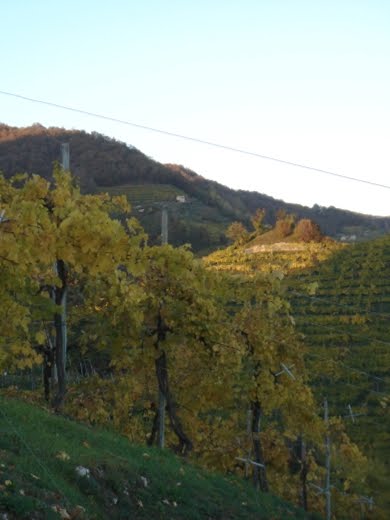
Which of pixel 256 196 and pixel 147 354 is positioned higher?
pixel 256 196

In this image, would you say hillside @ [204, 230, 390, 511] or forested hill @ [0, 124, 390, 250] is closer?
hillside @ [204, 230, 390, 511]

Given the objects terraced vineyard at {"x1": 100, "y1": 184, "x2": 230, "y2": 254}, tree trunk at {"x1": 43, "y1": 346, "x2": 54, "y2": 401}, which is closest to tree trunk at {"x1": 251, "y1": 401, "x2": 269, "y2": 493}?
tree trunk at {"x1": 43, "y1": 346, "x2": 54, "y2": 401}

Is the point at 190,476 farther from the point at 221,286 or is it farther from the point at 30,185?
the point at 30,185

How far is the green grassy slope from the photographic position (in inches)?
264

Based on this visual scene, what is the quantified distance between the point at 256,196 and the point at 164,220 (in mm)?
91288

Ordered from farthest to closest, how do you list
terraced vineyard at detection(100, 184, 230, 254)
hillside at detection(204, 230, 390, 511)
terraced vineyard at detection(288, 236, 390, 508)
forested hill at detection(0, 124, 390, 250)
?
terraced vineyard at detection(100, 184, 230, 254), forested hill at detection(0, 124, 390, 250), terraced vineyard at detection(288, 236, 390, 508), hillside at detection(204, 230, 390, 511)

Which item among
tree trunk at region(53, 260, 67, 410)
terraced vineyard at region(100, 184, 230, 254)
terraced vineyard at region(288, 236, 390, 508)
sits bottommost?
terraced vineyard at region(288, 236, 390, 508)

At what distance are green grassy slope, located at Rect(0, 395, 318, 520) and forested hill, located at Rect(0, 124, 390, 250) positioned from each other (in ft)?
113

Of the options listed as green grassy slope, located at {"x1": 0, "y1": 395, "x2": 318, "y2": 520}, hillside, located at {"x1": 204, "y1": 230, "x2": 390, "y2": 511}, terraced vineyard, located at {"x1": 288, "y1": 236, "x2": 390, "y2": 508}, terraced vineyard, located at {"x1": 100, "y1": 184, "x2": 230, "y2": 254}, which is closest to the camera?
green grassy slope, located at {"x1": 0, "y1": 395, "x2": 318, "y2": 520}

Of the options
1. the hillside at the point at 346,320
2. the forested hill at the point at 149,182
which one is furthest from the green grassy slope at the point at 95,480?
the forested hill at the point at 149,182

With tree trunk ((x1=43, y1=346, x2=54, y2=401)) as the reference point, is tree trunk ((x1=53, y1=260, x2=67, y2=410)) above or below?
above

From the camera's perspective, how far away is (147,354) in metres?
12.3

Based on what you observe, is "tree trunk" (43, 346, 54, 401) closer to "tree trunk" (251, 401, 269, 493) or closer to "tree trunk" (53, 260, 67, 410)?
Result: "tree trunk" (53, 260, 67, 410)

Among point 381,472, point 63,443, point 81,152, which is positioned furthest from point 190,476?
point 81,152
